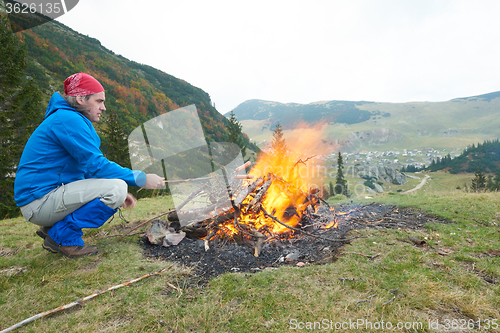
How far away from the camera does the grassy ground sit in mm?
1868

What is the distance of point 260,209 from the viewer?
4.43 m

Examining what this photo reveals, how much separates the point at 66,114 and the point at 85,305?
2224 millimetres

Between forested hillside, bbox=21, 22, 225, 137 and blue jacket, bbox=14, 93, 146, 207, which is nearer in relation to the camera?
blue jacket, bbox=14, 93, 146, 207

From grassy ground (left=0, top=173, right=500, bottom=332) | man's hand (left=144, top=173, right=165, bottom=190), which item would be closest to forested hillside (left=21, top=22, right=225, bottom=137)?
man's hand (left=144, top=173, right=165, bottom=190)

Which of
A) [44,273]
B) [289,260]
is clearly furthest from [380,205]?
[44,273]

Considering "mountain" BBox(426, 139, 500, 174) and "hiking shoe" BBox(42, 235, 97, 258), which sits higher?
"hiking shoe" BBox(42, 235, 97, 258)

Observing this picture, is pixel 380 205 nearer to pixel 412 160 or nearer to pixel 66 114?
pixel 66 114

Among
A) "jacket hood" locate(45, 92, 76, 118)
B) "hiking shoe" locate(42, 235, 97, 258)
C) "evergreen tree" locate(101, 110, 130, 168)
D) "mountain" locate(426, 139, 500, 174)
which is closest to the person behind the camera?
"jacket hood" locate(45, 92, 76, 118)

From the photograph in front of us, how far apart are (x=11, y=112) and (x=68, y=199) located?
1466 centimetres

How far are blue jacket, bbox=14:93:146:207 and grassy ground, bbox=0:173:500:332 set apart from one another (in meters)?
1.08

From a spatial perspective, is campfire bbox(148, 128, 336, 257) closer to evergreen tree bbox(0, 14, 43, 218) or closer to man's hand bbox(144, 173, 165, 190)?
man's hand bbox(144, 173, 165, 190)

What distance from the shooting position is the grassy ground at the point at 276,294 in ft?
6.13

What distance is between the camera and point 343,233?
4.25 metres

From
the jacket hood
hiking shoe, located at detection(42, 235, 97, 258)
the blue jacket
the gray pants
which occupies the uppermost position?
the jacket hood
